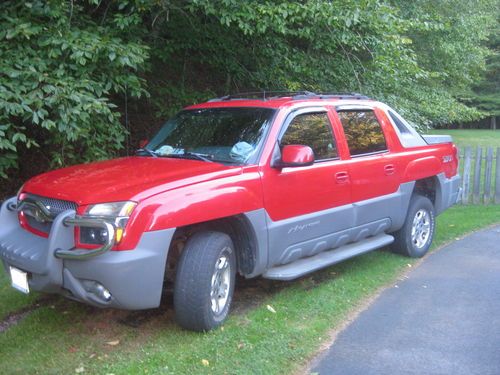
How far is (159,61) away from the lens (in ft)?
31.4

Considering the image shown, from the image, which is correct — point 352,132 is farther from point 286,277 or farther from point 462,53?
point 462,53

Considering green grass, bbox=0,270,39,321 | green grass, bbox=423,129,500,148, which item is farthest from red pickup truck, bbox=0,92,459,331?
green grass, bbox=423,129,500,148

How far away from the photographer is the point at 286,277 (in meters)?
5.01

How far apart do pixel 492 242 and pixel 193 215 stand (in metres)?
5.50

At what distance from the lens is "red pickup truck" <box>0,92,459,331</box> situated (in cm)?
396

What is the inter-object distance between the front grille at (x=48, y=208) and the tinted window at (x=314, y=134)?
2.02 meters

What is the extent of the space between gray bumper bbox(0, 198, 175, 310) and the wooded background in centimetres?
191

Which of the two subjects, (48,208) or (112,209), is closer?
(112,209)

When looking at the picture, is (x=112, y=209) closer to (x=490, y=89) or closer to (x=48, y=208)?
(x=48, y=208)

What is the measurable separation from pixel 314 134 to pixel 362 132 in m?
0.88

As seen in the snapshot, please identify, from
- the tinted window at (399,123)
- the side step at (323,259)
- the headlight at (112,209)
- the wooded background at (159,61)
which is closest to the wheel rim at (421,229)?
the side step at (323,259)

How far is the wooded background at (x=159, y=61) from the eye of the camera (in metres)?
5.82

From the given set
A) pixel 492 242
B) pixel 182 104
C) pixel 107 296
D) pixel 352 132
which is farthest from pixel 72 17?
pixel 492 242

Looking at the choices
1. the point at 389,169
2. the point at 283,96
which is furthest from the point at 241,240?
the point at 389,169
